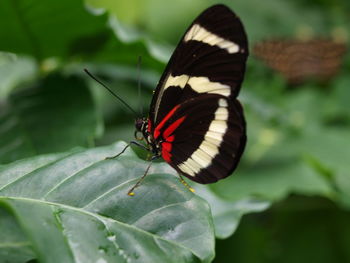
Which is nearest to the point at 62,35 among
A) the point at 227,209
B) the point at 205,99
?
the point at 205,99

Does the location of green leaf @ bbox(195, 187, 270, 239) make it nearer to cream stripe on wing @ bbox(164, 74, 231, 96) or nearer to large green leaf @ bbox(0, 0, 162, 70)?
cream stripe on wing @ bbox(164, 74, 231, 96)

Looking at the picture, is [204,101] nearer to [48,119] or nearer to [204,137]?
[204,137]

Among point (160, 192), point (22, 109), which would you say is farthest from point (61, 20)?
point (160, 192)

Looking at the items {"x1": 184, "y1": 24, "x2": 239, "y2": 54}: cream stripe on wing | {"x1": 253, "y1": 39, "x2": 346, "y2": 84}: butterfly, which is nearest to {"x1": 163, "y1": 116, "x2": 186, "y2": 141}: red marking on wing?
{"x1": 184, "y1": 24, "x2": 239, "y2": 54}: cream stripe on wing

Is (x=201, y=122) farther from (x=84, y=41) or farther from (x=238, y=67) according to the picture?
(x=84, y=41)

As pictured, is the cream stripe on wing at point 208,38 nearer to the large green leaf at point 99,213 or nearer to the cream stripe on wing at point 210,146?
the cream stripe on wing at point 210,146

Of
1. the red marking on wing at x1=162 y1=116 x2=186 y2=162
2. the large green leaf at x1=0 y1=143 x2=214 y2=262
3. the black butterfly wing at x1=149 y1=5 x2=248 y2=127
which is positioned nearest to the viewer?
the large green leaf at x1=0 y1=143 x2=214 y2=262
